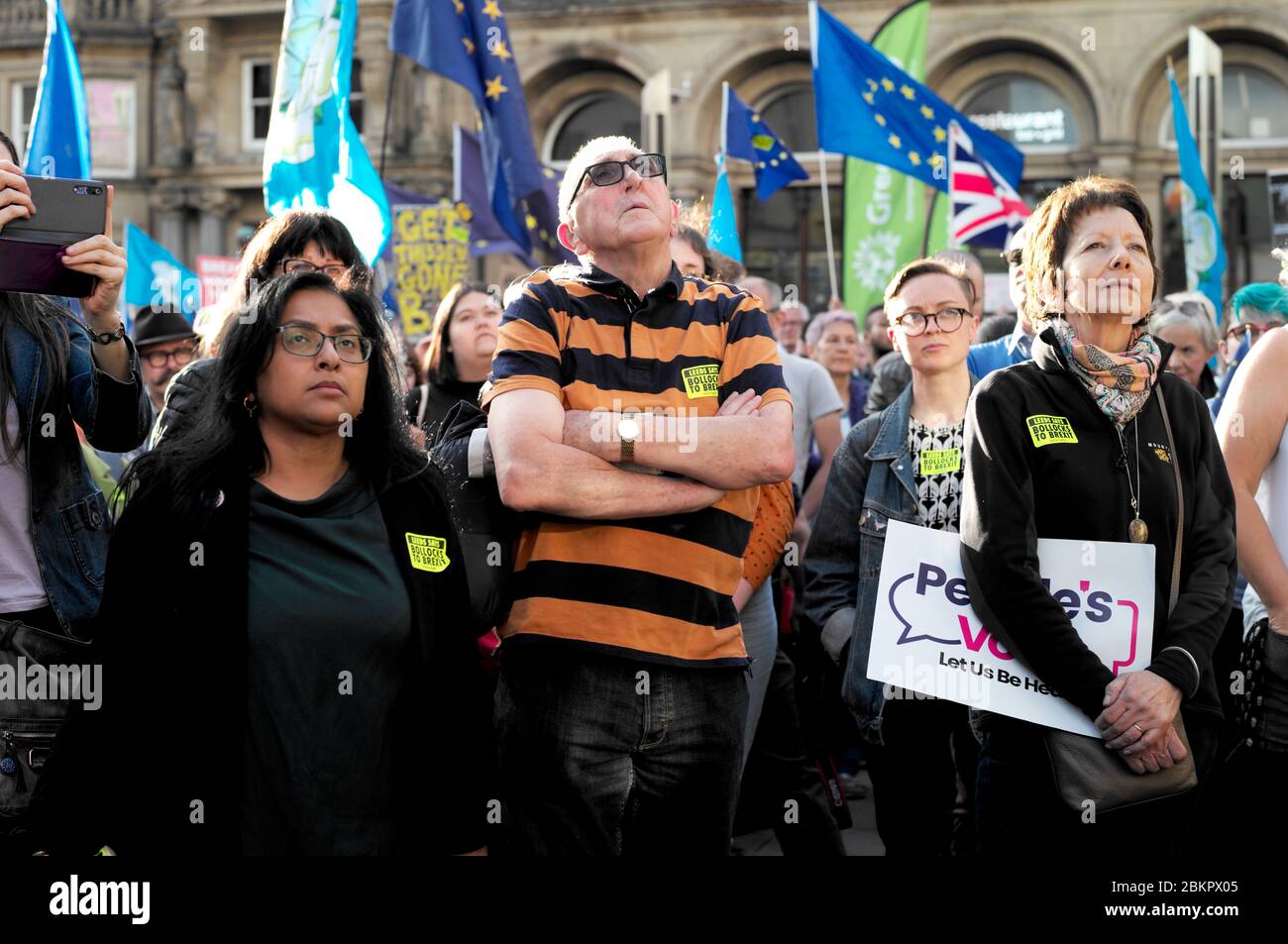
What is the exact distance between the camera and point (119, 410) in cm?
335

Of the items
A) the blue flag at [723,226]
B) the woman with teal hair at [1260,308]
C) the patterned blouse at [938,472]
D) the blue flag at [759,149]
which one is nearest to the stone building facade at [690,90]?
the blue flag at [759,149]

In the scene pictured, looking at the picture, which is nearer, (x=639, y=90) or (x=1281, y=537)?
(x=1281, y=537)

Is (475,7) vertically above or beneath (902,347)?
above

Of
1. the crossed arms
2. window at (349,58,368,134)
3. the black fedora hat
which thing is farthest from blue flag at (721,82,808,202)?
window at (349,58,368,134)

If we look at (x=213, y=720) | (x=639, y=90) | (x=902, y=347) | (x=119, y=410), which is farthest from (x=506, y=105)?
(x=639, y=90)

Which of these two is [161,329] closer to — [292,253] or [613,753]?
[292,253]

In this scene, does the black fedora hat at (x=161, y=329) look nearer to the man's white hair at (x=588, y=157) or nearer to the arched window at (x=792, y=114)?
the man's white hair at (x=588, y=157)

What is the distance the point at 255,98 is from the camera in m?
25.6

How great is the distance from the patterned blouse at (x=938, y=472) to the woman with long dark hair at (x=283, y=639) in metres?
1.66

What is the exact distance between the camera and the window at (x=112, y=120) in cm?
2581

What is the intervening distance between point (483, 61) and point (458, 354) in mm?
4245

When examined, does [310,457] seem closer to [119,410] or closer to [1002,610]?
[119,410]
